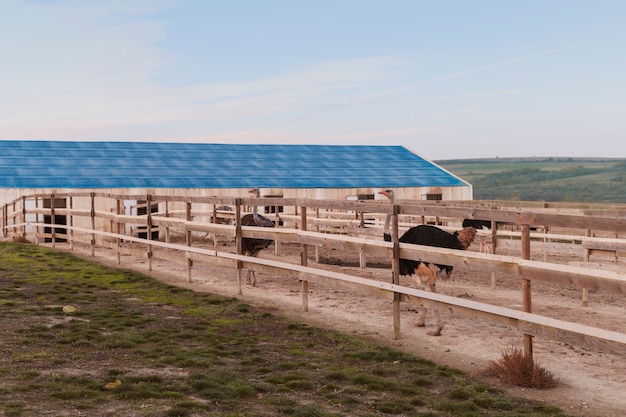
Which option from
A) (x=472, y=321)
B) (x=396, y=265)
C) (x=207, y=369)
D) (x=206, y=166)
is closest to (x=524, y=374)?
(x=396, y=265)

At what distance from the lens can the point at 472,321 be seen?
1313 cm

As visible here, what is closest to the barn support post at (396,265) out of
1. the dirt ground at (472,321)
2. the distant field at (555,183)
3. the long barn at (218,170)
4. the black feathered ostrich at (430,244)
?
the dirt ground at (472,321)

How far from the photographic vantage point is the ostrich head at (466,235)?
1233 cm

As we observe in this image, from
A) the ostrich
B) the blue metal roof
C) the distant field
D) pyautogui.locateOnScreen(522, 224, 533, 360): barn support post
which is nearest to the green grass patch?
pyautogui.locateOnScreen(522, 224, 533, 360): barn support post

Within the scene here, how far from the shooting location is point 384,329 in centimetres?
1224

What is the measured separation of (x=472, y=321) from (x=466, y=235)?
161 centimetres

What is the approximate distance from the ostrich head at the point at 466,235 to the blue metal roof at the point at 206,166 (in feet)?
95.2

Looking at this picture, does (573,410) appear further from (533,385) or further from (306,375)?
(306,375)

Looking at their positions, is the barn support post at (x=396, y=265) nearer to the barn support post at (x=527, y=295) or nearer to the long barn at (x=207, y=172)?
the barn support post at (x=527, y=295)

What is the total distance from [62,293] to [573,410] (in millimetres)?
11274

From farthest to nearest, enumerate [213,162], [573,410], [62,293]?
1. [213,162]
2. [62,293]
3. [573,410]

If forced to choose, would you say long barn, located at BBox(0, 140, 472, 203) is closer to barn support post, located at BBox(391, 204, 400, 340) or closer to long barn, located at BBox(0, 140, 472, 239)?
long barn, located at BBox(0, 140, 472, 239)

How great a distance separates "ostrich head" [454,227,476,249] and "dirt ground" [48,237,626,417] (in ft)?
4.31

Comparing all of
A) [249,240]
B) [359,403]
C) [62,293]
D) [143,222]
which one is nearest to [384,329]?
[359,403]
